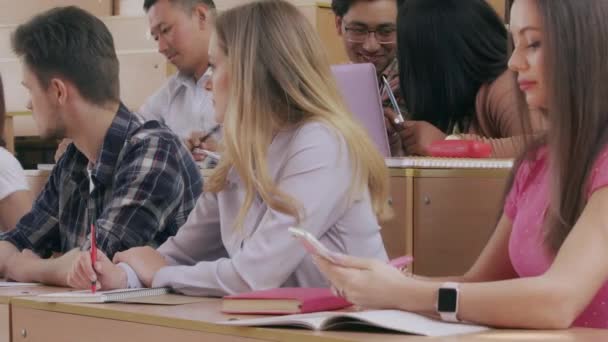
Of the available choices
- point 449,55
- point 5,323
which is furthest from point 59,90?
point 449,55

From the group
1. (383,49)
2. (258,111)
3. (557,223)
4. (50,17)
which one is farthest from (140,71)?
(557,223)

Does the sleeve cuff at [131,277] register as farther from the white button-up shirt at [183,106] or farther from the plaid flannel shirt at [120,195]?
the white button-up shirt at [183,106]

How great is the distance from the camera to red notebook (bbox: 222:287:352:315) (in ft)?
4.87

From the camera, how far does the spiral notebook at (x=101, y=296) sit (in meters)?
1.71

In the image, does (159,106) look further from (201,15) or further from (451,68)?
(451,68)

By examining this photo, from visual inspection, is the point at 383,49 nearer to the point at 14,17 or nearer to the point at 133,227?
the point at 133,227

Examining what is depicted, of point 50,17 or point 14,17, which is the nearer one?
point 50,17

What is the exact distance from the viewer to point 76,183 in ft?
7.89

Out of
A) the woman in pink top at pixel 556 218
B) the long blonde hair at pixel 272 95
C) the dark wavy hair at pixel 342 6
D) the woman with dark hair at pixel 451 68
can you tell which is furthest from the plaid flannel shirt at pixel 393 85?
the woman in pink top at pixel 556 218

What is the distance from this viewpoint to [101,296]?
172cm

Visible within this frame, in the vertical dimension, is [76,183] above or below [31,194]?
above

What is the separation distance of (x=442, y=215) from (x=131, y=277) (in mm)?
971

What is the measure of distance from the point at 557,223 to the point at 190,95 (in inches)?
112

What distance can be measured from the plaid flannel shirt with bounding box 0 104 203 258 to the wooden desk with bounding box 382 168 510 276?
0.59 m
